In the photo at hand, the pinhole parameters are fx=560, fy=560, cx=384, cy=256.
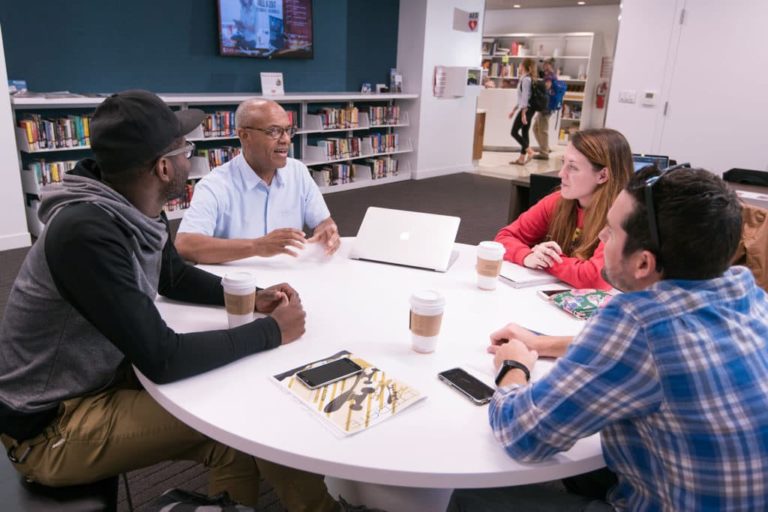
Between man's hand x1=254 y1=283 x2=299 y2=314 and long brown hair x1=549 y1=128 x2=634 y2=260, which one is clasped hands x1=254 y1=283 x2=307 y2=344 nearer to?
man's hand x1=254 y1=283 x2=299 y2=314

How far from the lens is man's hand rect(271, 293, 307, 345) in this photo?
133 centimetres

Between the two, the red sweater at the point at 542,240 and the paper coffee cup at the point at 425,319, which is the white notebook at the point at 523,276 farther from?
the paper coffee cup at the point at 425,319

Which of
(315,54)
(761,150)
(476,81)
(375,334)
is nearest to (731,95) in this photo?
(761,150)

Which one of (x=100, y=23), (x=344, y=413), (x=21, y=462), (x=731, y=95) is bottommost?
(x=21, y=462)

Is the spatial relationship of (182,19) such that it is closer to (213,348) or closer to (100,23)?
(100,23)

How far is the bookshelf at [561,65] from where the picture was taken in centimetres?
1112

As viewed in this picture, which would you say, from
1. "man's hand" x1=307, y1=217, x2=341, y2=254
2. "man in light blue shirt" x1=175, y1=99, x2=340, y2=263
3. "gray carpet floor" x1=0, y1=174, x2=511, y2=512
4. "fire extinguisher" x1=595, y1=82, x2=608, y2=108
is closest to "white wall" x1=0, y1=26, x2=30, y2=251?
"gray carpet floor" x1=0, y1=174, x2=511, y2=512

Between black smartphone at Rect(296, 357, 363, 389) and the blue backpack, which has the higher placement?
the blue backpack

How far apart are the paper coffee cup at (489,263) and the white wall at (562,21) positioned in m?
10.9

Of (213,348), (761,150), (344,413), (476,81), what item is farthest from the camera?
(476,81)

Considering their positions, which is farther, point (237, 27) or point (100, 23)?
point (237, 27)

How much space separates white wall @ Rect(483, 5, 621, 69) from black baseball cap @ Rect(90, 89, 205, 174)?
37.7 feet

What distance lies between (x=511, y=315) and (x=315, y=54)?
232 inches

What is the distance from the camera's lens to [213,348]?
1.20 m
